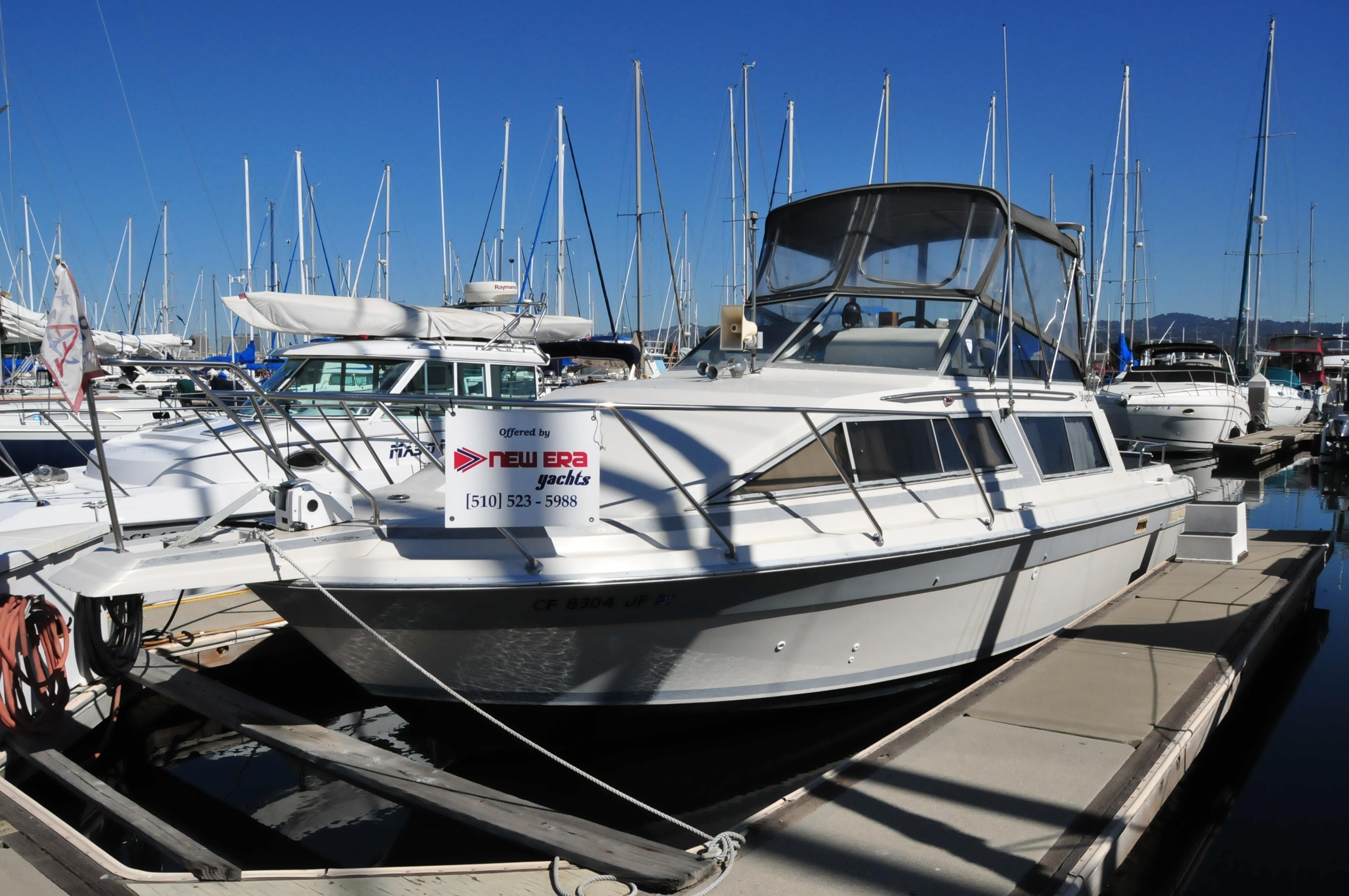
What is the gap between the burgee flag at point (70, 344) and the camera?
387 cm

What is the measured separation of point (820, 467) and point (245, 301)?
7.13 m

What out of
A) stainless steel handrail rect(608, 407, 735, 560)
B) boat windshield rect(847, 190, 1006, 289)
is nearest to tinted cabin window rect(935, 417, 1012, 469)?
boat windshield rect(847, 190, 1006, 289)

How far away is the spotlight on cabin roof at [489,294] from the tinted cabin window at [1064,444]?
710 cm

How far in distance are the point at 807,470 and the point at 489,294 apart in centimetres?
753

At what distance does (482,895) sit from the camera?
144 inches

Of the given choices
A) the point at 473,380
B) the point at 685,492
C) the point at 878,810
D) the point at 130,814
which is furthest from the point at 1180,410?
the point at 130,814

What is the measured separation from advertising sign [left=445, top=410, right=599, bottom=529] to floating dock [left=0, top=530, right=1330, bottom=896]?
126cm

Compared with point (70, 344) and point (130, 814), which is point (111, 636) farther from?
point (70, 344)

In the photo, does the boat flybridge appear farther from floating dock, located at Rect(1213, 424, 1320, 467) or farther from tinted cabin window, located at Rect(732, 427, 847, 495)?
floating dock, located at Rect(1213, 424, 1320, 467)

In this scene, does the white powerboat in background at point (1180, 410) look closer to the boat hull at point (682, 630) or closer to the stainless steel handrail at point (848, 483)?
the boat hull at point (682, 630)

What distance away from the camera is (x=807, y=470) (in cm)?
556

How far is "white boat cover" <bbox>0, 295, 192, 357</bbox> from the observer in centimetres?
1005

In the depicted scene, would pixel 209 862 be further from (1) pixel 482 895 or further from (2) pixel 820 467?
(2) pixel 820 467

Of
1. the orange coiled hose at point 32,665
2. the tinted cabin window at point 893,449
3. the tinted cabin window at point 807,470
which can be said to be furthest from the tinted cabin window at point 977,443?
the orange coiled hose at point 32,665
